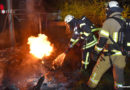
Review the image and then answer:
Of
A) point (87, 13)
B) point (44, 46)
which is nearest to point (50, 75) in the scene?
point (44, 46)

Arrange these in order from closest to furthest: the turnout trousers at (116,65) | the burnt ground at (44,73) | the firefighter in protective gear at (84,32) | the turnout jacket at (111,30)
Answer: the turnout jacket at (111,30)
the turnout trousers at (116,65)
the burnt ground at (44,73)
the firefighter in protective gear at (84,32)

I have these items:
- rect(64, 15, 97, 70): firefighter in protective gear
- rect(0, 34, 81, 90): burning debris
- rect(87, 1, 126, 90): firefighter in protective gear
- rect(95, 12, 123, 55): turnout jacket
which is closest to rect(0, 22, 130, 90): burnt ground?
rect(0, 34, 81, 90): burning debris

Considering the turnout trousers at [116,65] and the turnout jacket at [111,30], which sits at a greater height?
the turnout jacket at [111,30]

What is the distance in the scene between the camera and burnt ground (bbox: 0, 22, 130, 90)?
489cm

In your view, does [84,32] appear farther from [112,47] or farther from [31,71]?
[31,71]

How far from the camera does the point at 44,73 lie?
584 centimetres

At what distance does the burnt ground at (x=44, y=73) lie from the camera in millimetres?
4891

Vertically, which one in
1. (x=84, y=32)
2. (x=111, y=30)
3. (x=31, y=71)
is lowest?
(x=31, y=71)

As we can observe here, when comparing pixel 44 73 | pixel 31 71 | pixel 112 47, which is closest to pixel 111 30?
pixel 112 47

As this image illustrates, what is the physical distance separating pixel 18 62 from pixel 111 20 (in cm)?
494

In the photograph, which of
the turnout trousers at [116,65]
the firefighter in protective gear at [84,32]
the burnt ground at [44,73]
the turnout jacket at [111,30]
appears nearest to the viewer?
the turnout jacket at [111,30]

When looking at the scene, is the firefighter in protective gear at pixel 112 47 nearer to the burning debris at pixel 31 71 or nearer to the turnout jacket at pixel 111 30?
the turnout jacket at pixel 111 30

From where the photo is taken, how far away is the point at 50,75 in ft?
18.6

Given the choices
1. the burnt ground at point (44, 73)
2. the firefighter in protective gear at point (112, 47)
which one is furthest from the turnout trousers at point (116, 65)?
the burnt ground at point (44, 73)
